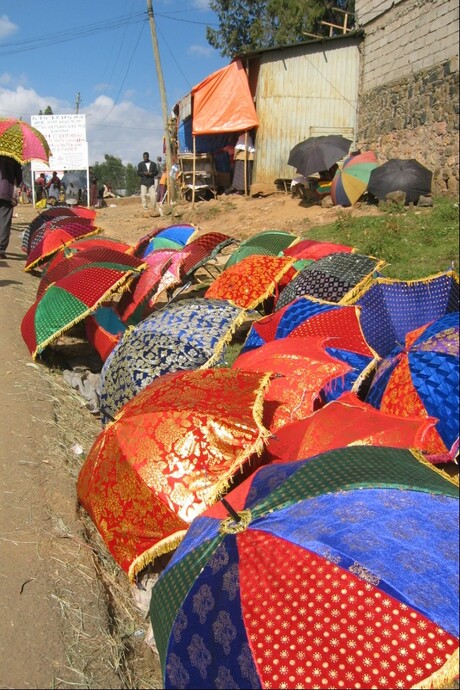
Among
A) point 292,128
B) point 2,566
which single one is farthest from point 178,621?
point 292,128

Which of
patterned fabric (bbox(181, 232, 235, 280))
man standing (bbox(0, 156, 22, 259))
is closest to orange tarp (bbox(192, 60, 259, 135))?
man standing (bbox(0, 156, 22, 259))

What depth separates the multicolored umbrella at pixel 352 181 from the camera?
12047mm

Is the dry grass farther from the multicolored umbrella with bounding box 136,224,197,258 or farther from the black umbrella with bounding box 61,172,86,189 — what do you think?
the black umbrella with bounding box 61,172,86,189

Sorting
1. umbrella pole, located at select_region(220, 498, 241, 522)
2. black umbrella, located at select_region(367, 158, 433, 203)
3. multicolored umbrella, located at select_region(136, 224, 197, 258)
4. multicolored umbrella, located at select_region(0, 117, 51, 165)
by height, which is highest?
multicolored umbrella, located at select_region(0, 117, 51, 165)

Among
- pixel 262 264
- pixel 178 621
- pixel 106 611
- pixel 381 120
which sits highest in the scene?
pixel 381 120

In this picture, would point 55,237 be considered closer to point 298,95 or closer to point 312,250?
point 312,250

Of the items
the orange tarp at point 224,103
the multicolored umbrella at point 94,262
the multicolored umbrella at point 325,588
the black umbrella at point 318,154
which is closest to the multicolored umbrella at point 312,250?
the multicolored umbrella at point 94,262

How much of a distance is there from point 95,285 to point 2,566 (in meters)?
2.93

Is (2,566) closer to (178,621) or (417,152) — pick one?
(178,621)

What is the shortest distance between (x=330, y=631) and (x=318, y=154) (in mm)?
13248

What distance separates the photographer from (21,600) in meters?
2.73

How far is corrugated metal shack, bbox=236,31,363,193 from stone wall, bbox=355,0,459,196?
1.37ft

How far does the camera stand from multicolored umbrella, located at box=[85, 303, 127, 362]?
18.1 ft

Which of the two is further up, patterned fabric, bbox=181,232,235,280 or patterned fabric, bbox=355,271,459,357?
patterned fabric, bbox=181,232,235,280
